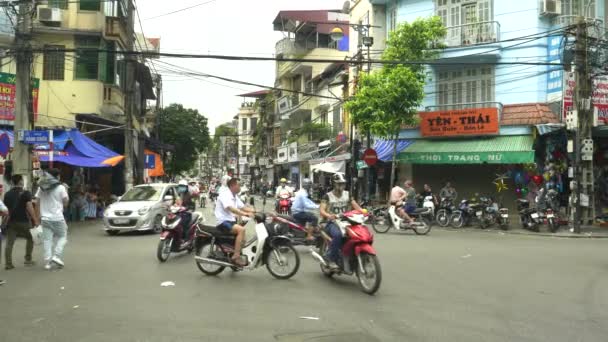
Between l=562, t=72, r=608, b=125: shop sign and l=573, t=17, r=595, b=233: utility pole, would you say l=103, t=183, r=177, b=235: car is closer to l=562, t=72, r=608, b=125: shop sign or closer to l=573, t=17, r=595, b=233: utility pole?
l=573, t=17, r=595, b=233: utility pole

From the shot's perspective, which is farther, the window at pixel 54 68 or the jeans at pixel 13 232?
the window at pixel 54 68

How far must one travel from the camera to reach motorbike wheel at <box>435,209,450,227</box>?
20.4m

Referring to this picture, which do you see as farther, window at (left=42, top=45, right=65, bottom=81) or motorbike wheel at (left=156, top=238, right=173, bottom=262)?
window at (left=42, top=45, right=65, bottom=81)

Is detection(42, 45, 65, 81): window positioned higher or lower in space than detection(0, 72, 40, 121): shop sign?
higher

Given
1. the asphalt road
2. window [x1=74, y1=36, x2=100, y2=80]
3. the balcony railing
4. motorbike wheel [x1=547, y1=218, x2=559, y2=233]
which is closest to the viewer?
the asphalt road

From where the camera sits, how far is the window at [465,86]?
24.1 meters

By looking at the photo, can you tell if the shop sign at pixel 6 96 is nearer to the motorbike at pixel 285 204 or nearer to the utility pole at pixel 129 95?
the utility pole at pixel 129 95

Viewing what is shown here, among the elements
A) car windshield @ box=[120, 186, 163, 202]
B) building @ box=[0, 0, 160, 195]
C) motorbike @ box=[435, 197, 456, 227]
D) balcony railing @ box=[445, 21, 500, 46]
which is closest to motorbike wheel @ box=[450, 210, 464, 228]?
motorbike @ box=[435, 197, 456, 227]

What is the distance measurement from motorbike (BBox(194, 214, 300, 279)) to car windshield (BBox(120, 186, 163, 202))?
332 inches

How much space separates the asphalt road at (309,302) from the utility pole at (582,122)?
23.5ft

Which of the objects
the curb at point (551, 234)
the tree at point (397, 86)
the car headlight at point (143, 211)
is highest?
the tree at point (397, 86)

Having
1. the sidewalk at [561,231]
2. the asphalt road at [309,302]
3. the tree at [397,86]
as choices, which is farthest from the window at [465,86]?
the asphalt road at [309,302]

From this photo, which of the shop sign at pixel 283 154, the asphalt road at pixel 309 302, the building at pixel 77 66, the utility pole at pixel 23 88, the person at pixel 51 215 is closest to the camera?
the asphalt road at pixel 309 302

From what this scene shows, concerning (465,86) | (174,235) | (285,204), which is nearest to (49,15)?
(285,204)
